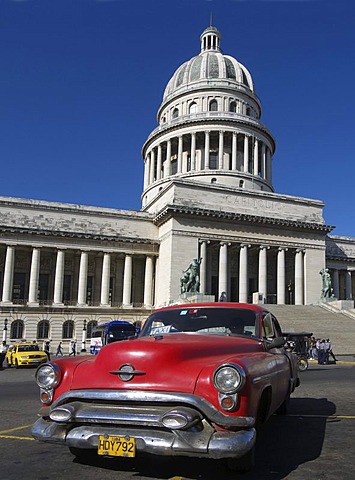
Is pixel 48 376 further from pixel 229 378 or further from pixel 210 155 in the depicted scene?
pixel 210 155

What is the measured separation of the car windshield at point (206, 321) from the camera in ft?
21.9

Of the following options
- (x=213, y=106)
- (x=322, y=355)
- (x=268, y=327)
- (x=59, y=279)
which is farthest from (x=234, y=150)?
(x=268, y=327)

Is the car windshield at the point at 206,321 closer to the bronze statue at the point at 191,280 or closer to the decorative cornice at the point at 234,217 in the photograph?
the bronze statue at the point at 191,280

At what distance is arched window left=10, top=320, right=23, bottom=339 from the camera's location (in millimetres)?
44406

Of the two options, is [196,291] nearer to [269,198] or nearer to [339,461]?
[269,198]

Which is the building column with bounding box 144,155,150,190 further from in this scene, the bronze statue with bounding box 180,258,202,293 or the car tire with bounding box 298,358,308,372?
the car tire with bounding box 298,358,308,372

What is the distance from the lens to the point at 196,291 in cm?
4172

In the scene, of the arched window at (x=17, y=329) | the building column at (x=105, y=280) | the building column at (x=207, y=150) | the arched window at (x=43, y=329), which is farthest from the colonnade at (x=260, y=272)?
the arched window at (x=17, y=329)

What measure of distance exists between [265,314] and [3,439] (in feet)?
13.7

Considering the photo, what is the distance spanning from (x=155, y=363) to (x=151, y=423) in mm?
602

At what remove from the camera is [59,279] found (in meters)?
46.3

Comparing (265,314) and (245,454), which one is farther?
(265,314)

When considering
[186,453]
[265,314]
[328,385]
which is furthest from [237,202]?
[186,453]

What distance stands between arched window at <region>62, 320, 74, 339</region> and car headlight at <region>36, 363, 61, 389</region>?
139 feet
